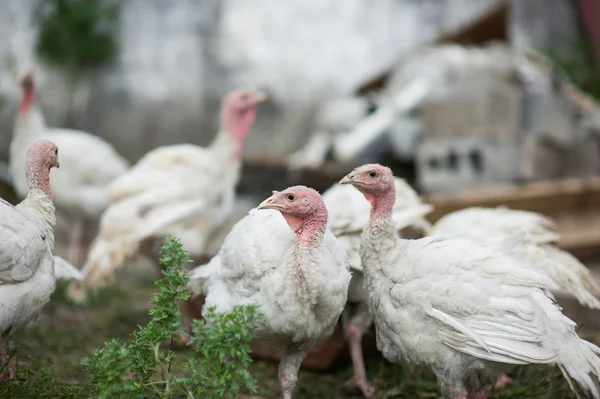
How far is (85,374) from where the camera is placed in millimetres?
3998

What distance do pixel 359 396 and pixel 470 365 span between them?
1.11m

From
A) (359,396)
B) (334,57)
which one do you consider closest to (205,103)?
(334,57)

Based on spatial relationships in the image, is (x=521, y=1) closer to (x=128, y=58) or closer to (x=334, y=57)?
(x=334, y=57)

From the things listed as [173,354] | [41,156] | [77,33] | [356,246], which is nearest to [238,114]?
[356,246]

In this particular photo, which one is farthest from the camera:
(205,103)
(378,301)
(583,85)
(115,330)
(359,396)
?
(205,103)

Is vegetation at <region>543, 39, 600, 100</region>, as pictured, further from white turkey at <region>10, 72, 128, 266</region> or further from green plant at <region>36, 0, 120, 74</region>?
white turkey at <region>10, 72, 128, 266</region>

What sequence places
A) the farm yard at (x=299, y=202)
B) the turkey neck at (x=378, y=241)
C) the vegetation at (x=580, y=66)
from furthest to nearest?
the vegetation at (x=580, y=66)
the turkey neck at (x=378, y=241)
the farm yard at (x=299, y=202)

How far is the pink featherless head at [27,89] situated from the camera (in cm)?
567

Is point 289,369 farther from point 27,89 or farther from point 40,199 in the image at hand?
point 27,89

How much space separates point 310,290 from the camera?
3.05 m

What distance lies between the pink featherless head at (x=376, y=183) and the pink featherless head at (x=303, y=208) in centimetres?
30

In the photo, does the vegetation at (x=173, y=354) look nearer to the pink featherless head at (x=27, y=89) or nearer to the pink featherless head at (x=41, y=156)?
the pink featherless head at (x=41, y=156)

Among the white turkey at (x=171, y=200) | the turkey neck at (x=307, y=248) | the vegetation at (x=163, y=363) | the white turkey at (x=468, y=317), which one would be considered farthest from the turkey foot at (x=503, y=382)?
the white turkey at (x=171, y=200)

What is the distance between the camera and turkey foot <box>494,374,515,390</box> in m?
4.00
